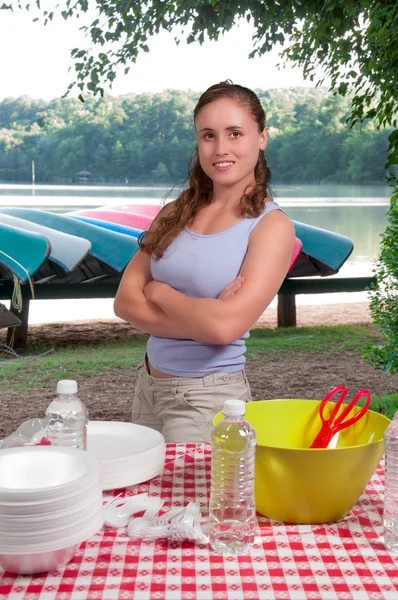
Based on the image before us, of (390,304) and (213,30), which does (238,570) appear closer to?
(390,304)

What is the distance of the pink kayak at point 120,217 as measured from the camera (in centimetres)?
611

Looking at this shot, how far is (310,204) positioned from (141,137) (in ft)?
7.55

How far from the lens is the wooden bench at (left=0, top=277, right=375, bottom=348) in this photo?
516 centimetres

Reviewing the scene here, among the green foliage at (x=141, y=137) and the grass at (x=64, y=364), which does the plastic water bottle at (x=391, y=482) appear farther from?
the green foliage at (x=141, y=137)

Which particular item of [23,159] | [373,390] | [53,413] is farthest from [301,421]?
[23,159]

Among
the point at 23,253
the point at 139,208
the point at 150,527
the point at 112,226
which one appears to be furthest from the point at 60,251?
the point at 150,527

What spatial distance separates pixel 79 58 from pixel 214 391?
536 cm

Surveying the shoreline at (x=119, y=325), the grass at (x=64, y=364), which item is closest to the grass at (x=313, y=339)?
the shoreline at (x=119, y=325)

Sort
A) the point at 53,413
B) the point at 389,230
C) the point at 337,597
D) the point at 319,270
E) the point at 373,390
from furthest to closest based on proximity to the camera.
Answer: the point at 319,270 < the point at 373,390 < the point at 389,230 < the point at 53,413 < the point at 337,597

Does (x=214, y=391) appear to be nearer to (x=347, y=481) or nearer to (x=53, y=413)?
(x=53, y=413)

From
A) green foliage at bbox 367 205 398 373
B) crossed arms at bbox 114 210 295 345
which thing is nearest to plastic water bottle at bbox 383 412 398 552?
crossed arms at bbox 114 210 295 345

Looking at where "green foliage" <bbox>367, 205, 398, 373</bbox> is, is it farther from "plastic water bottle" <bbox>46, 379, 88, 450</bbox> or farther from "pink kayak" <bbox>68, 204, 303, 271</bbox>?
"pink kayak" <bbox>68, 204, 303, 271</bbox>

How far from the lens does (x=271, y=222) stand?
1.57 m

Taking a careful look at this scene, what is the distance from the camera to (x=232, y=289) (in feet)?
4.85
